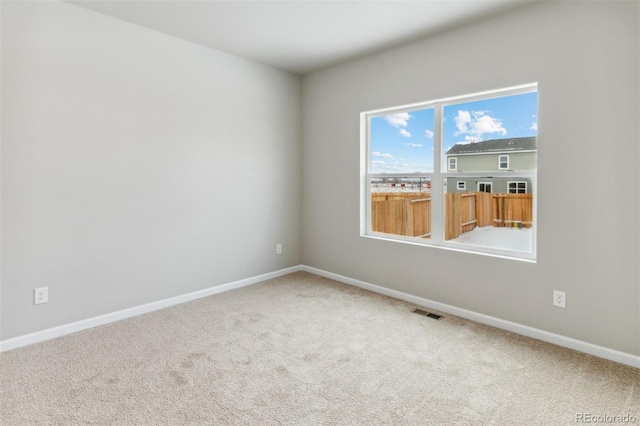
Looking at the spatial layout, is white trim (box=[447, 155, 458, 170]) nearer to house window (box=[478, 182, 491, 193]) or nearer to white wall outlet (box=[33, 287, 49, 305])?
house window (box=[478, 182, 491, 193])

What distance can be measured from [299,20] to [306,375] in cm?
276

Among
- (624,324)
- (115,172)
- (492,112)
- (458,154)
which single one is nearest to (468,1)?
(492,112)

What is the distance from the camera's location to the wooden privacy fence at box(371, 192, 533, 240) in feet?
9.61

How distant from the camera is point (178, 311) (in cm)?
327

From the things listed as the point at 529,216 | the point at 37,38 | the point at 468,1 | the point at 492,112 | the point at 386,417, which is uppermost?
the point at 468,1

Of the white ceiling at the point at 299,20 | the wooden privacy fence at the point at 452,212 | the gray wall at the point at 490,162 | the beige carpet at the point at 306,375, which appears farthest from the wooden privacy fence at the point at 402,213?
the white ceiling at the point at 299,20

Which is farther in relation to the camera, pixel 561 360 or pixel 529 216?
pixel 529 216

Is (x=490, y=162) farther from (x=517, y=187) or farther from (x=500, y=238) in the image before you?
(x=500, y=238)

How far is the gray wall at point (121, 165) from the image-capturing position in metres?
2.57

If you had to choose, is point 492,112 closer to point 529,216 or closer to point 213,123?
point 529,216

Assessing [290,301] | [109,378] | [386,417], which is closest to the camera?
[386,417]

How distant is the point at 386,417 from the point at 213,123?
10.2 feet

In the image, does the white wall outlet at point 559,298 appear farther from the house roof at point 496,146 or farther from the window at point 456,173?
the house roof at point 496,146

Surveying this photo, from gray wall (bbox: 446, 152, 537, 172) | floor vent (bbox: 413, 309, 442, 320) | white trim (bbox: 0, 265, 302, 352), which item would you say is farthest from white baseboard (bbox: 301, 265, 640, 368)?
white trim (bbox: 0, 265, 302, 352)
